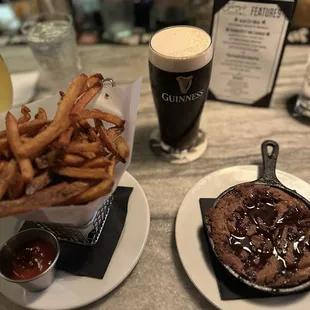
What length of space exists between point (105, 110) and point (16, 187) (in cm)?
31

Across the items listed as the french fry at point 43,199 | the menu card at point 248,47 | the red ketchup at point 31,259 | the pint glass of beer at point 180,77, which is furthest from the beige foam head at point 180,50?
the red ketchup at point 31,259

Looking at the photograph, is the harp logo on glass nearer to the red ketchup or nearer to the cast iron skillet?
the cast iron skillet

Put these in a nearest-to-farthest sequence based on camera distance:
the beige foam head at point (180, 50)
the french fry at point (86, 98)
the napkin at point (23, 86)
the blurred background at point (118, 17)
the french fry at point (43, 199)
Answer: the french fry at point (43, 199)
the french fry at point (86, 98)
the beige foam head at point (180, 50)
the napkin at point (23, 86)
the blurred background at point (118, 17)

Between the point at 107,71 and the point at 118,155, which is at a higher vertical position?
the point at 118,155

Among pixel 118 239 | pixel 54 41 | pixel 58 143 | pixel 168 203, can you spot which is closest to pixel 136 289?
pixel 118 239

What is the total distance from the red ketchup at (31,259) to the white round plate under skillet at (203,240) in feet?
0.94

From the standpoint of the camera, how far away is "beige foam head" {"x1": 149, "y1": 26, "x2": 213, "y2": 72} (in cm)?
90

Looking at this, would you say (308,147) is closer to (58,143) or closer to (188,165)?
(188,165)

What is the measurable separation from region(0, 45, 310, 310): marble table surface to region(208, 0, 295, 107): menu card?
61mm

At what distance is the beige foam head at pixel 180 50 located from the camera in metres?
0.90

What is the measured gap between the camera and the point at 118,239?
2.83ft

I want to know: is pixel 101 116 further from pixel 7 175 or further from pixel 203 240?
pixel 203 240

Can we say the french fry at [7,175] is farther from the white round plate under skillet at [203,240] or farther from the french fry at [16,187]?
the white round plate under skillet at [203,240]

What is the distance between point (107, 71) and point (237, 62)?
1.75 ft
